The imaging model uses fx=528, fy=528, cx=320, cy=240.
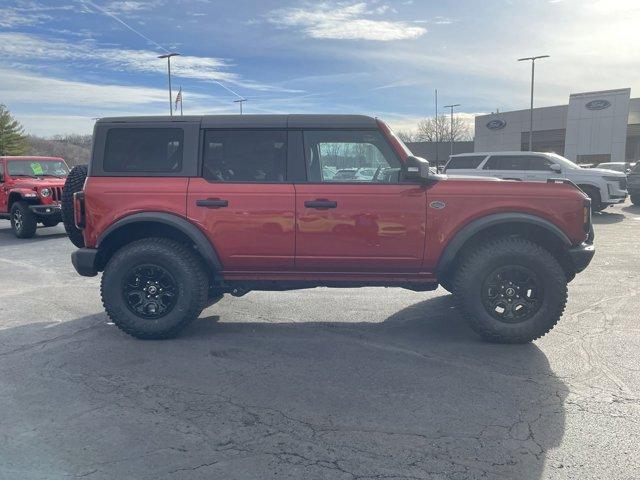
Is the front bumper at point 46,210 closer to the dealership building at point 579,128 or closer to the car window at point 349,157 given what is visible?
the car window at point 349,157

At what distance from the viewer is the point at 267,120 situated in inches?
194

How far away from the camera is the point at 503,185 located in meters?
4.75

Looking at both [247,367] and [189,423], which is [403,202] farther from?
[189,423]

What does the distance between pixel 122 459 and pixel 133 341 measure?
2.16 metres

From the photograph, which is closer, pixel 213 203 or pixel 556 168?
pixel 213 203

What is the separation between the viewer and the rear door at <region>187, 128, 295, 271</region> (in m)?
4.78

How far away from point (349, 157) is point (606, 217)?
12.8 meters

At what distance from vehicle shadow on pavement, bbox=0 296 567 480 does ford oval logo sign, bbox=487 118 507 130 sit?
56333mm

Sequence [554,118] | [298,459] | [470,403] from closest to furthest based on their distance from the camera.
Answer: [298,459] → [470,403] → [554,118]

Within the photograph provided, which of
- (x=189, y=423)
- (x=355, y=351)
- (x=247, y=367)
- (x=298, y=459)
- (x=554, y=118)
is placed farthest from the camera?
(x=554, y=118)

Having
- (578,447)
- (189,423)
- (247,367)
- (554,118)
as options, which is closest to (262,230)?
(247,367)

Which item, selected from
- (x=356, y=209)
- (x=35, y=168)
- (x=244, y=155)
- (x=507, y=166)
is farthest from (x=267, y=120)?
(x=507, y=166)

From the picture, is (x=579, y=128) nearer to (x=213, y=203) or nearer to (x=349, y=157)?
(x=349, y=157)

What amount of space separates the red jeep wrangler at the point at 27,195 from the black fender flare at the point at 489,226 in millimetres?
10299
